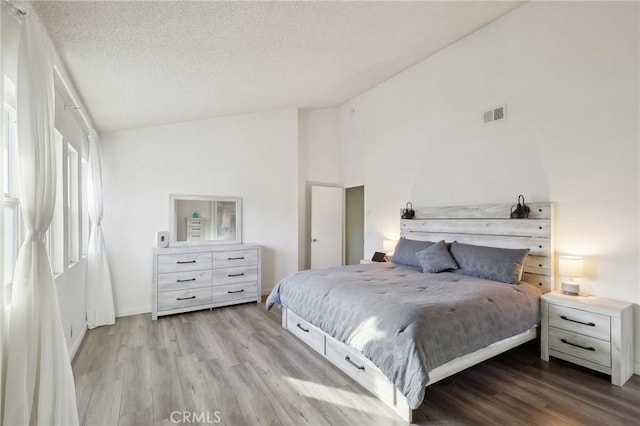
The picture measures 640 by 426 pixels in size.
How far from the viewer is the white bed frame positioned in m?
2.10

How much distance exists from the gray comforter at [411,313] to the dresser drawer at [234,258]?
1.43 m

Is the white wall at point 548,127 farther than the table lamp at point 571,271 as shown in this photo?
No

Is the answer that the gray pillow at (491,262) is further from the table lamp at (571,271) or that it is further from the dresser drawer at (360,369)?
the dresser drawer at (360,369)

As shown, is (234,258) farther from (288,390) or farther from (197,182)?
(288,390)

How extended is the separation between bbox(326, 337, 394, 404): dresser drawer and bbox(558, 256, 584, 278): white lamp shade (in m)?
1.99

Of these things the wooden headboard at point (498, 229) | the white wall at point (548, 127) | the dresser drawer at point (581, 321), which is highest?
the white wall at point (548, 127)

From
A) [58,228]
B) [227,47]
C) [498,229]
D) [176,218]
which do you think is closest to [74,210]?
[58,228]

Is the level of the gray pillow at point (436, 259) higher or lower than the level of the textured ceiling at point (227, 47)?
lower

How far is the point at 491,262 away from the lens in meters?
2.97

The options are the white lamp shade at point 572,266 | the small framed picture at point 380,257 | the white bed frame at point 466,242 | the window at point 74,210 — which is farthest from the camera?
the small framed picture at point 380,257

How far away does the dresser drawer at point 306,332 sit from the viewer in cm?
274

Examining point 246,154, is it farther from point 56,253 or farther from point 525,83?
point 525,83

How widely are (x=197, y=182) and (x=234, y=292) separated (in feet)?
5.52

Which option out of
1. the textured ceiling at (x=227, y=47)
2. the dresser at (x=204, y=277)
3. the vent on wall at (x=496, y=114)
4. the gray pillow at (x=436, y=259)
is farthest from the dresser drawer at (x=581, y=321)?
the dresser at (x=204, y=277)
